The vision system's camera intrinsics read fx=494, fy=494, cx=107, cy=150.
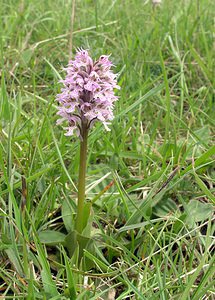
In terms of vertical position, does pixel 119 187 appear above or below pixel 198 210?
above

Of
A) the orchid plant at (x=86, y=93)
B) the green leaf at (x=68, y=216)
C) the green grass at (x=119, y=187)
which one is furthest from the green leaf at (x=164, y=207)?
the orchid plant at (x=86, y=93)

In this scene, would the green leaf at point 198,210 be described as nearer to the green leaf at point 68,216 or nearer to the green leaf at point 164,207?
the green leaf at point 164,207

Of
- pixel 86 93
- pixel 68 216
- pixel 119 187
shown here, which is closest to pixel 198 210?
pixel 119 187

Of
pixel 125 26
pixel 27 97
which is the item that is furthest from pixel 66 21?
pixel 27 97

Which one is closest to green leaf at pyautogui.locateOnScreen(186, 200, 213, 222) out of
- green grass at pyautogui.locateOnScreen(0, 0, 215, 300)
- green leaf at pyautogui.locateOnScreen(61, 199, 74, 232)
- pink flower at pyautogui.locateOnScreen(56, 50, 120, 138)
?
green grass at pyautogui.locateOnScreen(0, 0, 215, 300)

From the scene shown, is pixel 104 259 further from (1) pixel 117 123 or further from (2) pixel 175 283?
(1) pixel 117 123

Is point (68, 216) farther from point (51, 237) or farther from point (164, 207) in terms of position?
point (164, 207)

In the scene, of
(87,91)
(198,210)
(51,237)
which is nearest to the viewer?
(87,91)
